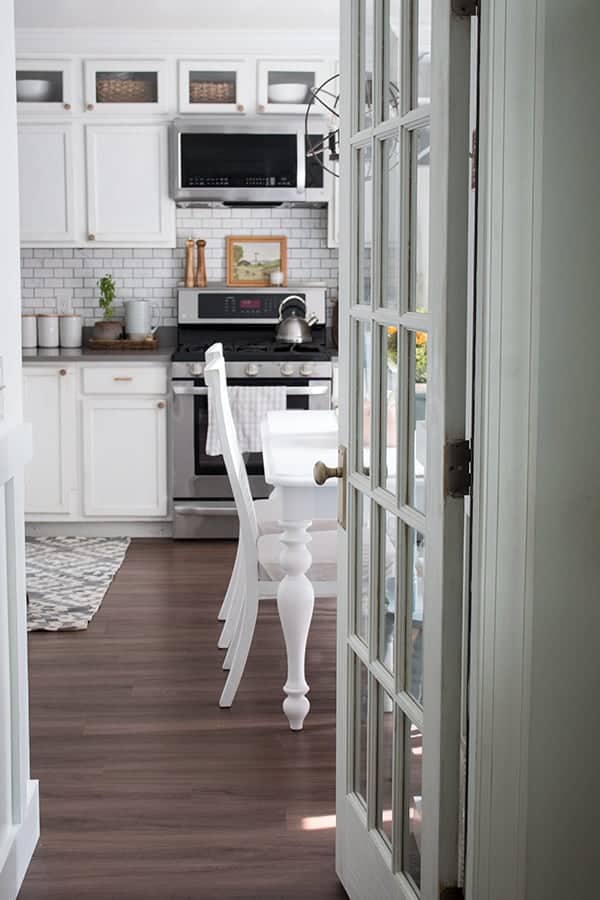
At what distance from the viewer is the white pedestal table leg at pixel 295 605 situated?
3582 millimetres

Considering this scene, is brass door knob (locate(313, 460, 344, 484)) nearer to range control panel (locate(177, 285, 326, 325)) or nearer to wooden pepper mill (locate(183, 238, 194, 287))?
range control panel (locate(177, 285, 326, 325))

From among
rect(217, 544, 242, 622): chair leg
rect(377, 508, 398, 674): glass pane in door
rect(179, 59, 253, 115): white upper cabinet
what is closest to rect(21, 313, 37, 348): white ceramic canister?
rect(179, 59, 253, 115): white upper cabinet

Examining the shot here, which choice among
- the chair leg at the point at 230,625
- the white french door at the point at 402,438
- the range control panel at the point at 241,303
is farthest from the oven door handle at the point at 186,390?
the white french door at the point at 402,438

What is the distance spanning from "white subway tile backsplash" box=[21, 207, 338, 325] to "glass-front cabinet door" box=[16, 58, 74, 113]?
2.63ft

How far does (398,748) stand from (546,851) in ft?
1.12

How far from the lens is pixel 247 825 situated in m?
3.00

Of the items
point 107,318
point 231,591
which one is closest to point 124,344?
point 107,318

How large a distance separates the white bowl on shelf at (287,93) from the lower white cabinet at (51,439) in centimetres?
179

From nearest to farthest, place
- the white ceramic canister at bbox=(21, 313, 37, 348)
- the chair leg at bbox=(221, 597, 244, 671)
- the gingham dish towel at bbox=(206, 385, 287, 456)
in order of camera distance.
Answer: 1. the chair leg at bbox=(221, 597, 244, 671)
2. the gingham dish towel at bbox=(206, 385, 287, 456)
3. the white ceramic canister at bbox=(21, 313, 37, 348)

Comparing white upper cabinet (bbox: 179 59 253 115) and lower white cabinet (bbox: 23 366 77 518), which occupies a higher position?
white upper cabinet (bbox: 179 59 253 115)

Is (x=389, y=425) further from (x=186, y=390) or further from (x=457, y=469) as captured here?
(x=186, y=390)

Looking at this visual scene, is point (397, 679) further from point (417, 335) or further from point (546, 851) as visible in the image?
point (417, 335)

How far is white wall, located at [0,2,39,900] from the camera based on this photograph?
2582 mm

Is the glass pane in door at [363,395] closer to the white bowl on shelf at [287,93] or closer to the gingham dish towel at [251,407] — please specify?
the gingham dish towel at [251,407]
